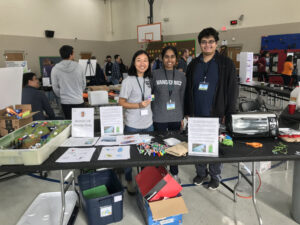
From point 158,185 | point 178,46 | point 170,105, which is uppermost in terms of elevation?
point 178,46

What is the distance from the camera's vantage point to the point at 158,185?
1713 millimetres

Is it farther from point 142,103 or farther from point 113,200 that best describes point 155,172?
point 142,103

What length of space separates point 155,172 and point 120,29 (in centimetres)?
1001

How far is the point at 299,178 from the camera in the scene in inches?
67.7

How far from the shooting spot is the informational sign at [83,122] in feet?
5.99

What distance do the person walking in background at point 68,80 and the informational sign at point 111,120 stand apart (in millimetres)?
1311

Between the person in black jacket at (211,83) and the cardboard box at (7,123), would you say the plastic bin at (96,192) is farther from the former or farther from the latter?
the person in black jacket at (211,83)

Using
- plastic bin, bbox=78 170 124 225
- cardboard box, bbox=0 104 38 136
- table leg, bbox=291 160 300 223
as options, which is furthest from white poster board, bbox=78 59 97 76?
table leg, bbox=291 160 300 223

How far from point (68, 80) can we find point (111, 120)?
4.44 feet

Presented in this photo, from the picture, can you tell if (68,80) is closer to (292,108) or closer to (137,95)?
(137,95)

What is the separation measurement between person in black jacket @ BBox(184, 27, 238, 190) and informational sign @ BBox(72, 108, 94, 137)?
0.87m

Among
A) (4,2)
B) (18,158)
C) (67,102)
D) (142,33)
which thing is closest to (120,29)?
(142,33)

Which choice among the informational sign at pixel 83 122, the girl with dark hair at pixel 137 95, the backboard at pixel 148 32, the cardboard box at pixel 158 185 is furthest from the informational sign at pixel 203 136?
the backboard at pixel 148 32

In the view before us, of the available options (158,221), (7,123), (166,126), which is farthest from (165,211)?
(7,123)
